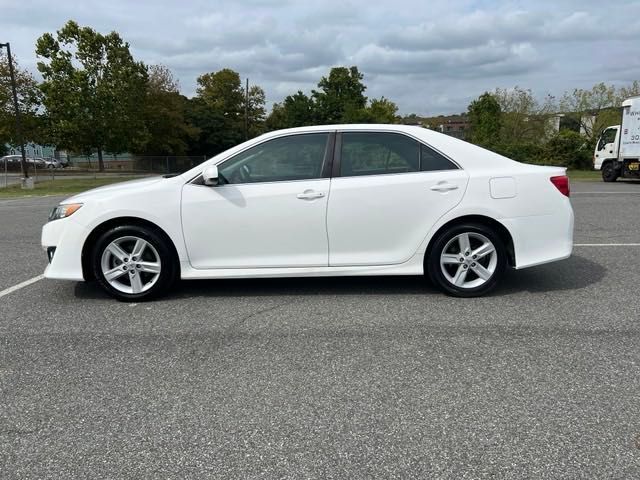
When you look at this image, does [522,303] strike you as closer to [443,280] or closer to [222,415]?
[443,280]

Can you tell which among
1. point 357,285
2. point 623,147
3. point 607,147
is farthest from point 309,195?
point 607,147

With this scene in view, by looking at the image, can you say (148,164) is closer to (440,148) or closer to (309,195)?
(309,195)

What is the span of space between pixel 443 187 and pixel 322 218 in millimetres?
1139

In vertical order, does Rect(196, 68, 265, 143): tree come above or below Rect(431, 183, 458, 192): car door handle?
above

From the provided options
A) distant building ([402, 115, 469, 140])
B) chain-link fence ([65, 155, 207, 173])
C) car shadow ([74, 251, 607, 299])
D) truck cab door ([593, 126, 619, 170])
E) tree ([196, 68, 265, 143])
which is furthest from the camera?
tree ([196, 68, 265, 143])

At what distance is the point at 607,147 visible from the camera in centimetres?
2253

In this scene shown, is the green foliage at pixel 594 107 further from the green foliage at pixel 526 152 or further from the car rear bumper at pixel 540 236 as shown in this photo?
the car rear bumper at pixel 540 236

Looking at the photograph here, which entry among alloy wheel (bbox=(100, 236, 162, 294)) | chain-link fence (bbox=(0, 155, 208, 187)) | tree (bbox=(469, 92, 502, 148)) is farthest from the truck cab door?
chain-link fence (bbox=(0, 155, 208, 187))

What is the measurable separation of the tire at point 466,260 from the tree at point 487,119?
38.0m

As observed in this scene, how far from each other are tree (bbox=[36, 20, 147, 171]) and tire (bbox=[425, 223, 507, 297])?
36.7 meters

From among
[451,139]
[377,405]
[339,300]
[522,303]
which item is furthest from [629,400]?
[451,139]

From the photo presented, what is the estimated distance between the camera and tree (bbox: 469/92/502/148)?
41.2 meters

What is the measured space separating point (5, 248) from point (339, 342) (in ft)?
20.0

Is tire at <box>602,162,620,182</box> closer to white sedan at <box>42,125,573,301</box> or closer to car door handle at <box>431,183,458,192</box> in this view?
white sedan at <box>42,125,573,301</box>
